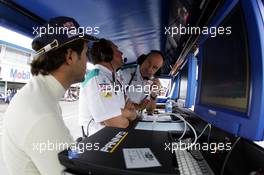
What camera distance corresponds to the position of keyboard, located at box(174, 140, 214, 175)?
945 millimetres

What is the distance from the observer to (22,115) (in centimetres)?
94

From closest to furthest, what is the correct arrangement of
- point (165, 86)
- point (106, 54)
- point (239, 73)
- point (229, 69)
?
point (239, 73) → point (229, 69) → point (106, 54) → point (165, 86)

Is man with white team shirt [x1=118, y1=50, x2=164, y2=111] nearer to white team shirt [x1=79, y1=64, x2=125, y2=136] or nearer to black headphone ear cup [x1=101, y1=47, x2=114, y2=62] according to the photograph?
black headphone ear cup [x1=101, y1=47, x2=114, y2=62]

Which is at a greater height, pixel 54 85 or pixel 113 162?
pixel 54 85

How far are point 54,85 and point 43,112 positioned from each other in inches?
11.2

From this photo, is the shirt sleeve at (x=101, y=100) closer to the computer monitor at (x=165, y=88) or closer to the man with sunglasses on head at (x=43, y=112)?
the man with sunglasses on head at (x=43, y=112)

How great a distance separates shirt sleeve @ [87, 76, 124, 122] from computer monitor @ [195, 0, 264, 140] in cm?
75

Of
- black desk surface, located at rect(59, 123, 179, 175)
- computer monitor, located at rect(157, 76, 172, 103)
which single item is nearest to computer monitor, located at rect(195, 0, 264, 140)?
black desk surface, located at rect(59, 123, 179, 175)

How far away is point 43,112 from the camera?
919 millimetres

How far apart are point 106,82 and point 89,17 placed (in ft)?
2.87

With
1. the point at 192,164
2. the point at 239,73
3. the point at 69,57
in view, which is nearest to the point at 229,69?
the point at 239,73

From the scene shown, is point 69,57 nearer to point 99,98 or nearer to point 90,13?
point 99,98

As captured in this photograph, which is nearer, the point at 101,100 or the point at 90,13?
the point at 101,100

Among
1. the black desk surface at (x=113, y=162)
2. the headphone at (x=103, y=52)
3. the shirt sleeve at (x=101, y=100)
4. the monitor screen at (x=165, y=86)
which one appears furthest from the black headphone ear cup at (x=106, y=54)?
the monitor screen at (x=165, y=86)
